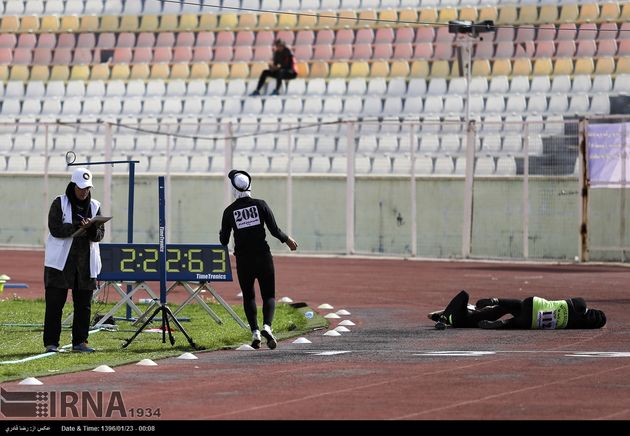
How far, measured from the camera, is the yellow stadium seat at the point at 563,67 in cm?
3219

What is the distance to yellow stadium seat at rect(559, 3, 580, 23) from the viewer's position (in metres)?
33.1

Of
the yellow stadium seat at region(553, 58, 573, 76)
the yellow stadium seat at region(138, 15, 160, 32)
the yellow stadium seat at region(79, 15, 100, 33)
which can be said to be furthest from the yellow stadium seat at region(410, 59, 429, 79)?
the yellow stadium seat at region(79, 15, 100, 33)

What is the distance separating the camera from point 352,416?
9852 mm

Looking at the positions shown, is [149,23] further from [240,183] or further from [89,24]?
[240,183]

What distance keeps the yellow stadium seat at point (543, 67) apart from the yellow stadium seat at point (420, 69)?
2.64 m

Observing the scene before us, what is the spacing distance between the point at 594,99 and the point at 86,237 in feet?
59.2

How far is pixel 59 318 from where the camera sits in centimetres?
1503

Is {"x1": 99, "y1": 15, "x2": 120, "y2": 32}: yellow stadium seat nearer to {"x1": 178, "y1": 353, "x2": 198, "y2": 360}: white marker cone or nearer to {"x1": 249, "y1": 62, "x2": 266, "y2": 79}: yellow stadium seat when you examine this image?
{"x1": 249, "y1": 62, "x2": 266, "y2": 79}: yellow stadium seat

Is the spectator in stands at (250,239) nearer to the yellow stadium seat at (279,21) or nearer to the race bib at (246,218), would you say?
the race bib at (246,218)

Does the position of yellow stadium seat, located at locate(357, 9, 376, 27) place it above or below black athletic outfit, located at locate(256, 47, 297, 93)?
above

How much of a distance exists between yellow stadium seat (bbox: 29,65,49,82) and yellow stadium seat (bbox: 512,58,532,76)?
12687 millimetres

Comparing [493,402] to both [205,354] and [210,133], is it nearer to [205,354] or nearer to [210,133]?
[205,354]

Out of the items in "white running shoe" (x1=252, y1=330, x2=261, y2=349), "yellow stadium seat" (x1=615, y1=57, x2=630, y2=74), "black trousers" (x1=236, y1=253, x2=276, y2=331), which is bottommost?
"white running shoe" (x1=252, y1=330, x2=261, y2=349)

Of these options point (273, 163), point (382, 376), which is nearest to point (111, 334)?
point (382, 376)
